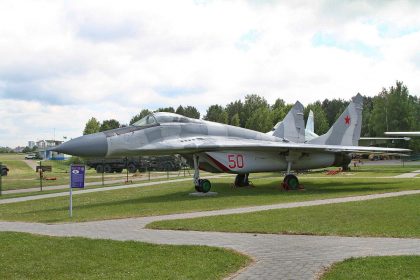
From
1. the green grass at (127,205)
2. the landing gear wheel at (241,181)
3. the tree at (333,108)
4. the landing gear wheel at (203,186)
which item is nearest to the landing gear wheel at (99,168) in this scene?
the landing gear wheel at (241,181)

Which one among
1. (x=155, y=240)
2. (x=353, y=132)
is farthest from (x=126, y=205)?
(x=353, y=132)

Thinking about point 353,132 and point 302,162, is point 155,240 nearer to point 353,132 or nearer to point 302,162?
point 302,162

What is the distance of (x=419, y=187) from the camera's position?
1931 cm

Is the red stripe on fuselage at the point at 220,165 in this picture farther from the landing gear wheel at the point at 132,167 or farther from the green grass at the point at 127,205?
the landing gear wheel at the point at 132,167

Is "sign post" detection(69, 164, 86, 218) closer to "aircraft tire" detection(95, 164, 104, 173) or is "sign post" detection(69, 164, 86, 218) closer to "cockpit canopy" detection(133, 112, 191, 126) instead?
"cockpit canopy" detection(133, 112, 191, 126)

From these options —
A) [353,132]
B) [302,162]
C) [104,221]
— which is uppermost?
[353,132]

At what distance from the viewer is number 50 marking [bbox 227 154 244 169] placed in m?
20.6

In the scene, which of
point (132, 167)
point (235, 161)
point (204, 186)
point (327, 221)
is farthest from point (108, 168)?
point (327, 221)

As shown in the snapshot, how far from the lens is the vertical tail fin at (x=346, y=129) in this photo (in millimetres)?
24781

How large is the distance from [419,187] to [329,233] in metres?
11.6

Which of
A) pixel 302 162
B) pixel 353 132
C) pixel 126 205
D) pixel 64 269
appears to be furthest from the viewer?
pixel 353 132

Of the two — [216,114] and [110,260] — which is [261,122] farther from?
[110,260]

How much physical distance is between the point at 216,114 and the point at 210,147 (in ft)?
252

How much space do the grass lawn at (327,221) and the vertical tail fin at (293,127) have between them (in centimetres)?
1159
